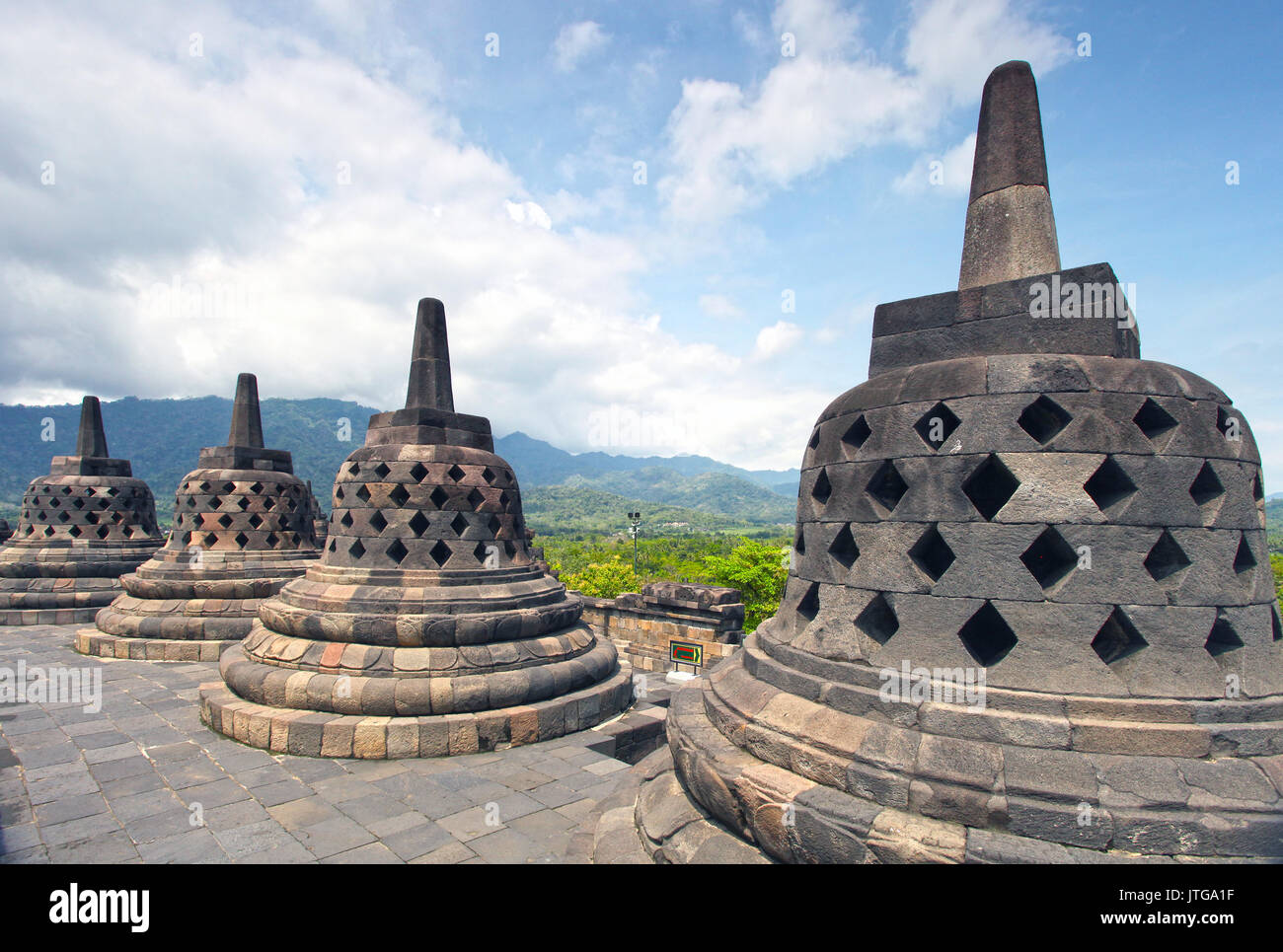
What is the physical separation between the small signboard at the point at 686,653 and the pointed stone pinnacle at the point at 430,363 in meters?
5.28

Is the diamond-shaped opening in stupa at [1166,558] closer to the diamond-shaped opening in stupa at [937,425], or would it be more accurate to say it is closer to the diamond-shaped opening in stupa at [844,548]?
Result: the diamond-shaped opening in stupa at [937,425]

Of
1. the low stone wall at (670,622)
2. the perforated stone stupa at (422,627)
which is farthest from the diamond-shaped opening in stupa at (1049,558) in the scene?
the low stone wall at (670,622)

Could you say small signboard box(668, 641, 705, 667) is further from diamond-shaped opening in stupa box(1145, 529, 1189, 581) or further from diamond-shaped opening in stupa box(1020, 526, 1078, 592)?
diamond-shaped opening in stupa box(1145, 529, 1189, 581)

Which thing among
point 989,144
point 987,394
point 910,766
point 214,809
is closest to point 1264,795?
point 910,766

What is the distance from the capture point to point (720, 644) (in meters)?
10.2

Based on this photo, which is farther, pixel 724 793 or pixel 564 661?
pixel 564 661

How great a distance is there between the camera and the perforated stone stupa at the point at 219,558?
35.3ft

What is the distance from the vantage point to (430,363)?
860cm

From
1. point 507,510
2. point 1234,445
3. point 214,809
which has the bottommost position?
point 214,809

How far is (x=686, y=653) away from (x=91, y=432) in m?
15.0

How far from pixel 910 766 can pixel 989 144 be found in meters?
3.48
